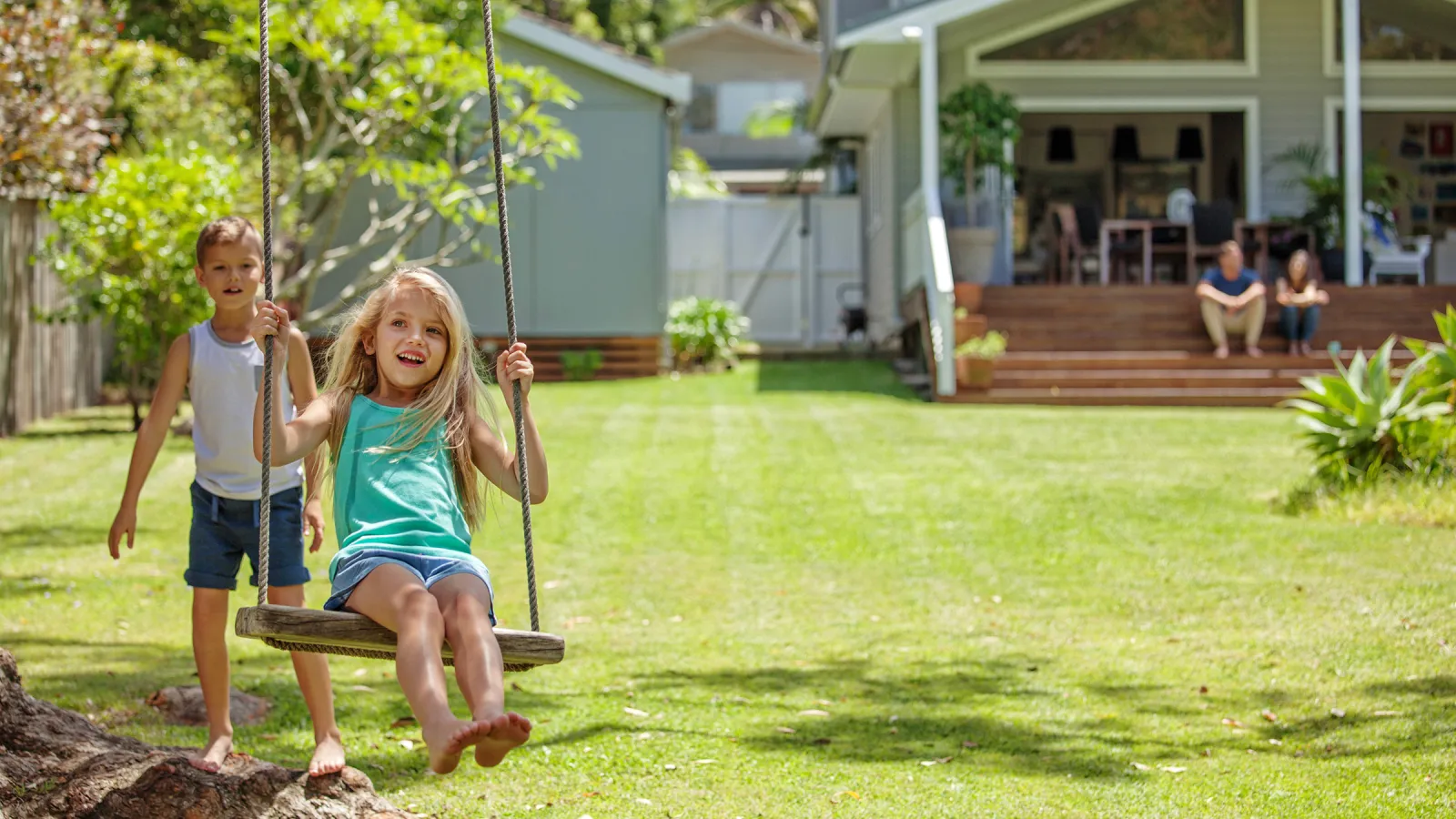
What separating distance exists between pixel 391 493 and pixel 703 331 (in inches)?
575

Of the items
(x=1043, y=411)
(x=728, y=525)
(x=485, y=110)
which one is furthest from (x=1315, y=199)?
(x=728, y=525)

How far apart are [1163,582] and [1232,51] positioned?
12.1 metres

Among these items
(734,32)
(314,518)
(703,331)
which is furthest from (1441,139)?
(314,518)

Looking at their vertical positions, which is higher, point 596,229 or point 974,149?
point 974,149

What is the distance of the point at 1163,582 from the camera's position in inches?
291

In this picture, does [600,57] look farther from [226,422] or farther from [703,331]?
[226,422]

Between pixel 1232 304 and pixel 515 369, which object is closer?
pixel 515 369

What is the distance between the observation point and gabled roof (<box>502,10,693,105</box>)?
58.4ft

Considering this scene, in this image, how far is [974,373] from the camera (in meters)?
13.9

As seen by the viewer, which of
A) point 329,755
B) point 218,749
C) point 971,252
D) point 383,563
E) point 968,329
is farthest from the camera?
point 971,252

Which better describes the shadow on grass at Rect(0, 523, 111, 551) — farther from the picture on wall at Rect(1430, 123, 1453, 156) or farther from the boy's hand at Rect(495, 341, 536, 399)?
the picture on wall at Rect(1430, 123, 1453, 156)

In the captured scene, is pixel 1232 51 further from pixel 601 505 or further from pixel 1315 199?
pixel 601 505

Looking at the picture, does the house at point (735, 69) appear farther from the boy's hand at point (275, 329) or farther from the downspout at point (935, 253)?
the boy's hand at point (275, 329)

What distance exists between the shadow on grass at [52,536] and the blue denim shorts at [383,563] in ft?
17.3
